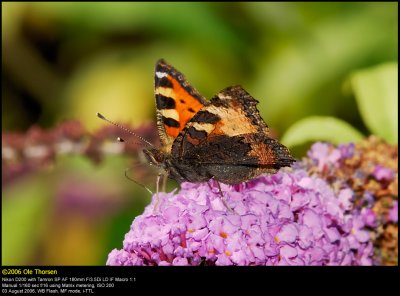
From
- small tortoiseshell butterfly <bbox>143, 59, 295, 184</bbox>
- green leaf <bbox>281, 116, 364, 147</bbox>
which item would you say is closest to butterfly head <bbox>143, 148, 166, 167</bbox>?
small tortoiseshell butterfly <bbox>143, 59, 295, 184</bbox>

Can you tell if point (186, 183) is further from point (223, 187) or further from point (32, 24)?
point (32, 24)

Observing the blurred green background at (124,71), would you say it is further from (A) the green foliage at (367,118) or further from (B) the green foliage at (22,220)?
(A) the green foliage at (367,118)

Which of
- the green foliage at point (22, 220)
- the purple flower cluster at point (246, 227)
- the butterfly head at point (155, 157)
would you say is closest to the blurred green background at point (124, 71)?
the green foliage at point (22, 220)

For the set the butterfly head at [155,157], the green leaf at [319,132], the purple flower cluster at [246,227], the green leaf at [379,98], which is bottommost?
the purple flower cluster at [246,227]

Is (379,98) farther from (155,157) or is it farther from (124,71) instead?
(124,71)

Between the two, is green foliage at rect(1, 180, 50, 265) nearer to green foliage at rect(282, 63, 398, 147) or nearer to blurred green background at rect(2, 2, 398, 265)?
blurred green background at rect(2, 2, 398, 265)
